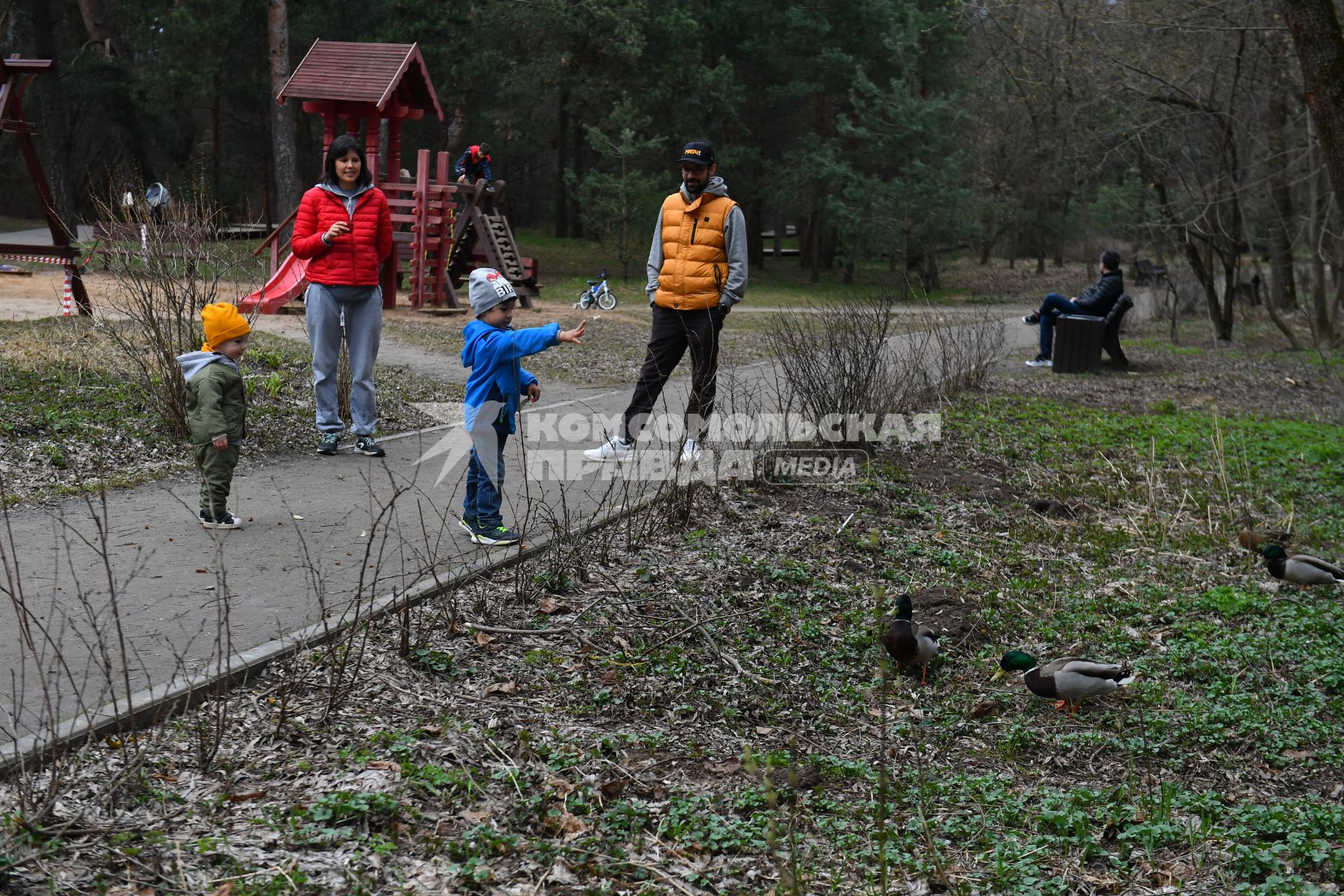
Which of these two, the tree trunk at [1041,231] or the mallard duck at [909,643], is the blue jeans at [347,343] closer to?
the mallard duck at [909,643]

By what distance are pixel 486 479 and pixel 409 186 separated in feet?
50.3

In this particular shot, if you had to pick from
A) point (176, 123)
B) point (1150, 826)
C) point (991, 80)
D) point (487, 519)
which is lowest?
point (1150, 826)

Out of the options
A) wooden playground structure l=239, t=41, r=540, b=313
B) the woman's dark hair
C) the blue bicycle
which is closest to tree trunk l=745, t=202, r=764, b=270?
the blue bicycle

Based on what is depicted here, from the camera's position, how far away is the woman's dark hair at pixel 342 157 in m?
7.92

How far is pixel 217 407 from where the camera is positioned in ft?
20.5

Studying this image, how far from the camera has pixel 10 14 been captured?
35.3m

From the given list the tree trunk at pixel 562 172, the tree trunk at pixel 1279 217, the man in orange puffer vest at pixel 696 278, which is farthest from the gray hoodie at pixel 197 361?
the tree trunk at pixel 562 172

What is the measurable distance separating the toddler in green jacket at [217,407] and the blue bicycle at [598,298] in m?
16.3

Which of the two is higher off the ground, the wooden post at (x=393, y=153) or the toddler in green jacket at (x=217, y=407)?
the wooden post at (x=393, y=153)

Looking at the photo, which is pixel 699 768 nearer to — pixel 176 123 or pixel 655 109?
pixel 655 109

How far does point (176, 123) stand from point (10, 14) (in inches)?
215

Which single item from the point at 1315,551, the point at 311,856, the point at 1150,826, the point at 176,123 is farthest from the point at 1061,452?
the point at 176,123

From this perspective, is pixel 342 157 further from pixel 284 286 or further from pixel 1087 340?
pixel 1087 340

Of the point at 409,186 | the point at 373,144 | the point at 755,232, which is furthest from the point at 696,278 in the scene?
the point at 755,232
